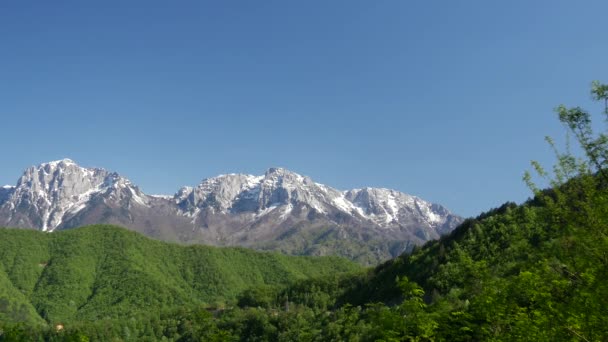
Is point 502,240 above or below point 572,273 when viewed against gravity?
above

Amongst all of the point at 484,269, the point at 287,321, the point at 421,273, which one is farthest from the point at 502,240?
the point at 484,269

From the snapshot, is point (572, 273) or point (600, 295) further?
point (572, 273)

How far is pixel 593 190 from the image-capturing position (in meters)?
22.5

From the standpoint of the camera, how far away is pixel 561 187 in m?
25.0

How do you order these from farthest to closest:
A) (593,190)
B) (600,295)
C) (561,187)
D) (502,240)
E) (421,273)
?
(421,273), (502,240), (561,187), (593,190), (600,295)

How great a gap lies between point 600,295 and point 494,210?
7194 inches

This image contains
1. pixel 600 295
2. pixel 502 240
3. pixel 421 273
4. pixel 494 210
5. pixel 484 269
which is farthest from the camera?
pixel 494 210

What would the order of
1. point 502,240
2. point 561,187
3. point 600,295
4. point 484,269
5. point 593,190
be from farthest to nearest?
point 502,240 < point 484,269 < point 561,187 < point 593,190 < point 600,295

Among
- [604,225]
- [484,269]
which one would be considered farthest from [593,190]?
[484,269]

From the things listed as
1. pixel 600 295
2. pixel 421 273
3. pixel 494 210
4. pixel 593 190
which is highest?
pixel 494 210

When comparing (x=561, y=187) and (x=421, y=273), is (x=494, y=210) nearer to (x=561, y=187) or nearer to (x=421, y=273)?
(x=421, y=273)

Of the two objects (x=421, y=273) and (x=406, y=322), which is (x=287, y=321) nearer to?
(x=421, y=273)

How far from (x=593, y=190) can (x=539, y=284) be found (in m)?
5.50

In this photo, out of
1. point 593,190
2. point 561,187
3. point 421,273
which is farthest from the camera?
point 421,273
